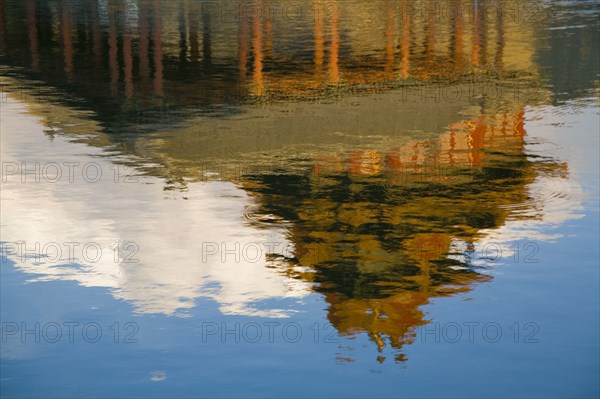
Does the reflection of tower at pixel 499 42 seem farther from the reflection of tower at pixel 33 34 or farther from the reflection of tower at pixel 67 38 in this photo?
the reflection of tower at pixel 33 34

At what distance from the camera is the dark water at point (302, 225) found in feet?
24.7

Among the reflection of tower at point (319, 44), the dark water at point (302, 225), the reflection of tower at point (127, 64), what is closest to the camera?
the dark water at point (302, 225)

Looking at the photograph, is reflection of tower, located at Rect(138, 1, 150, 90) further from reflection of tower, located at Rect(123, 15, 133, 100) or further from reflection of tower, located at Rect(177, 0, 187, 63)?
reflection of tower, located at Rect(177, 0, 187, 63)

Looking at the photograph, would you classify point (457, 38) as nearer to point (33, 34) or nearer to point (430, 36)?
point (430, 36)

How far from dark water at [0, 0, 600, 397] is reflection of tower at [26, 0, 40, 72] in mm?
350

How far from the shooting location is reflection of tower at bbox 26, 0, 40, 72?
2259 centimetres

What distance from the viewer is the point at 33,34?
2850cm

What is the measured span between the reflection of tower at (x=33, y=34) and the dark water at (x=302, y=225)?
35cm

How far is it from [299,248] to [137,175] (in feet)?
11.3

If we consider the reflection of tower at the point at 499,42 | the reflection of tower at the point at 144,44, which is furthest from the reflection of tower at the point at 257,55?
the reflection of tower at the point at 499,42

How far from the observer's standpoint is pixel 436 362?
751 centimetres

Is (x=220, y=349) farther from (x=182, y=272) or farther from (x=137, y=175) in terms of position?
(x=137, y=175)

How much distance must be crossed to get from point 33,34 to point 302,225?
19015 mm

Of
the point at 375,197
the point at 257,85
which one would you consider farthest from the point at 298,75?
the point at 375,197
